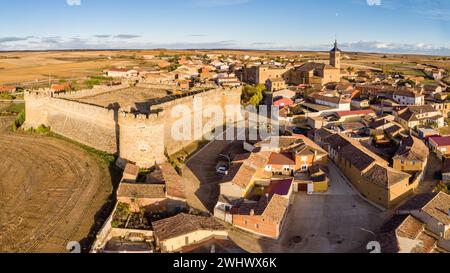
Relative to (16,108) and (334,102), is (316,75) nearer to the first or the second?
(334,102)

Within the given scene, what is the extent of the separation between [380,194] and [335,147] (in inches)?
204

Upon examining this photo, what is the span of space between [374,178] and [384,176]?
0.36 m

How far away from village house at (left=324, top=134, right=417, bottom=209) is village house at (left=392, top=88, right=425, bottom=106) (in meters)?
17.5

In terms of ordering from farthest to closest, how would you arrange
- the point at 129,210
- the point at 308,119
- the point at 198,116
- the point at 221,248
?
the point at 308,119
the point at 198,116
the point at 129,210
the point at 221,248

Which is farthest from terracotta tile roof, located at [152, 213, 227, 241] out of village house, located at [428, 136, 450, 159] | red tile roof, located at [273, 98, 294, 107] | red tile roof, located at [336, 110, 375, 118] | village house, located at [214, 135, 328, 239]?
red tile roof, located at [273, 98, 294, 107]

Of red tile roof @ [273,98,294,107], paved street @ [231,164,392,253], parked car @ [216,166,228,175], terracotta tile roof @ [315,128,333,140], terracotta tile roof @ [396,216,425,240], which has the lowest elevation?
paved street @ [231,164,392,253]

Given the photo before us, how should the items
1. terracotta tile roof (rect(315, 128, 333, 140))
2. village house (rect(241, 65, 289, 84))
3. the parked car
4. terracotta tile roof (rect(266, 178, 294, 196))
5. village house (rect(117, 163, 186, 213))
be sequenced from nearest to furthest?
village house (rect(117, 163, 186, 213)) < terracotta tile roof (rect(266, 178, 294, 196)) < the parked car < terracotta tile roof (rect(315, 128, 333, 140)) < village house (rect(241, 65, 289, 84))

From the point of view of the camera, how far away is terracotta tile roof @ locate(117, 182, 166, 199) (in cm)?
1430

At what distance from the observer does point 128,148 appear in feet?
56.9

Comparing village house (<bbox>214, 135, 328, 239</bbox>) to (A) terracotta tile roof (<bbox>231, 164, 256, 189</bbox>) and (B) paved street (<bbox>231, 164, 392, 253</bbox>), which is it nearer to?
(A) terracotta tile roof (<bbox>231, 164, 256, 189</bbox>)

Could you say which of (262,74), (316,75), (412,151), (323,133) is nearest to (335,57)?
(316,75)

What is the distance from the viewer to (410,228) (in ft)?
41.5
